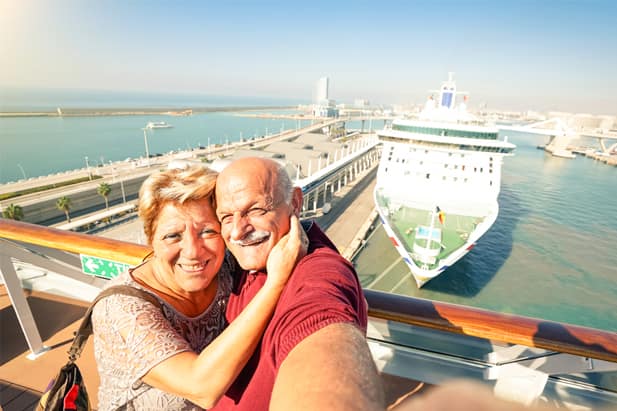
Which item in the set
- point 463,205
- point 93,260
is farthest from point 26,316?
point 463,205

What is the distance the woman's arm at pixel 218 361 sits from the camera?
3.02 feet

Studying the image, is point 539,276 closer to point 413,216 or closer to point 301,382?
point 413,216

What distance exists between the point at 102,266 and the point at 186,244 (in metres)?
1.15

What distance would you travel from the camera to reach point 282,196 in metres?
1.37

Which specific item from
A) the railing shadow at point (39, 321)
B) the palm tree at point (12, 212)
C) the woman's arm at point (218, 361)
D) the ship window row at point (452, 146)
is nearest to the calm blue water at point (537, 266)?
the ship window row at point (452, 146)

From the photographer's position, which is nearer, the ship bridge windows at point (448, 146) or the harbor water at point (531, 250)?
the harbor water at point (531, 250)

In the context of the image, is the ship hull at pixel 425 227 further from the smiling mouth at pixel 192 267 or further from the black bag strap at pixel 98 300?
the black bag strap at pixel 98 300

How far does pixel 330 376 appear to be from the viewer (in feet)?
2.28

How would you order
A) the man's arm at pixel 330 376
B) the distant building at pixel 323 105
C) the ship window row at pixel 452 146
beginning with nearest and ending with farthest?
the man's arm at pixel 330 376 → the ship window row at pixel 452 146 → the distant building at pixel 323 105

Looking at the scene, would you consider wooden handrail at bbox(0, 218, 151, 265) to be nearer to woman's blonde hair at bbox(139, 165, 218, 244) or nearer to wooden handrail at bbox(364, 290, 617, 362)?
woman's blonde hair at bbox(139, 165, 218, 244)

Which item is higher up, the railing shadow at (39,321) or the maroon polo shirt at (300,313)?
the maroon polo shirt at (300,313)

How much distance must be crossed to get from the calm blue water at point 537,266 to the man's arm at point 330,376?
50.2 ft

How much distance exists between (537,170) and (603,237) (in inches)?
1135

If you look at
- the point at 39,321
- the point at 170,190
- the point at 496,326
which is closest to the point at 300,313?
the point at 170,190
